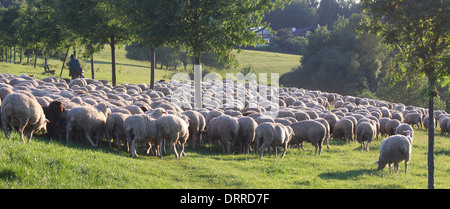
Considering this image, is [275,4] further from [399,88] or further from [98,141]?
[399,88]

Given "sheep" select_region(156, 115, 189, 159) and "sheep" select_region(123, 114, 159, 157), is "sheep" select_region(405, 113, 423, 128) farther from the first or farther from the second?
"sheep" select_region(123, 114, 159, 157)

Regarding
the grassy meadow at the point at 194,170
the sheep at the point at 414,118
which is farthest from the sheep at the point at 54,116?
the sheep at the point at 414,118

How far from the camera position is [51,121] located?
1391cm

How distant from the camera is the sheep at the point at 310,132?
59.0ft

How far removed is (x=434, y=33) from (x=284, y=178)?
568 cm

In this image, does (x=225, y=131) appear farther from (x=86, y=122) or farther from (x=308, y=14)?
(x=308, y=14)

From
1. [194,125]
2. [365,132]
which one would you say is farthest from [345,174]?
[365,132]

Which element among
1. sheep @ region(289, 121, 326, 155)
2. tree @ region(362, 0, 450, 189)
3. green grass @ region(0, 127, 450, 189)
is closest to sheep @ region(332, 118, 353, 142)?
green grass @ region(0, 127, 450, 189)

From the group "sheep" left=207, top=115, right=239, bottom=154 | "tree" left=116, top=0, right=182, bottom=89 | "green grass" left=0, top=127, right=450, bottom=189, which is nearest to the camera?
"green grass" left=0, top=127, right=450, bottom=189

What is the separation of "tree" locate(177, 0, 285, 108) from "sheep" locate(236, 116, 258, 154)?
5.86m

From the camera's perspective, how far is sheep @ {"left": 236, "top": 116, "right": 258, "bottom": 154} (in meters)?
16.4

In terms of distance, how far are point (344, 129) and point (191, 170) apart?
467 inches

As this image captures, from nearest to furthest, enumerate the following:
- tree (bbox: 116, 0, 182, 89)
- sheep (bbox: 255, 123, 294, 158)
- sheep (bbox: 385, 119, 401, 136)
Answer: sheep (bbox: 255, 123, 294, 158)
tree (bbox: 116, 0, 182, 89)
sheep (bbox: 385, 119, 401, 136)
